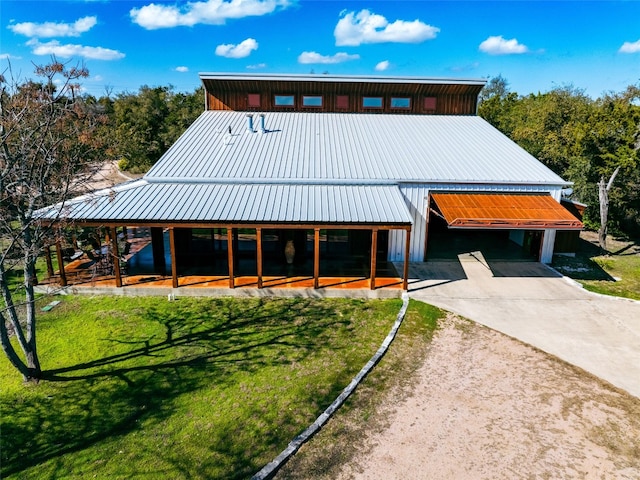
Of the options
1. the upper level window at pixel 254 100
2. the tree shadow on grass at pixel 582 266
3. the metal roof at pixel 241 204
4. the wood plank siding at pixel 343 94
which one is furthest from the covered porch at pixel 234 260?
the wood plank siding at pixel 343 94

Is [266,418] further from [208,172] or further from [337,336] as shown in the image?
[208,172]

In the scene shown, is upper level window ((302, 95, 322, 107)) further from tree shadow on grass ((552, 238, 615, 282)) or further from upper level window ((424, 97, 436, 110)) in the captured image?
tree shadow on grass ((552, 238, 615, 282))

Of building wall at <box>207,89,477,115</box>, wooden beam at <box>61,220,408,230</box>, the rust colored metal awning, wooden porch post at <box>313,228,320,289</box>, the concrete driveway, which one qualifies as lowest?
the concrete driveway

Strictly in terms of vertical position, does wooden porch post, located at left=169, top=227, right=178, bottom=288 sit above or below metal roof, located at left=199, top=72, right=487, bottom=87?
below

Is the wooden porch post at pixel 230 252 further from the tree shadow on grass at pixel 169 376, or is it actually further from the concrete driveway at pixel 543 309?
the concrete driveway at pixel 543 309

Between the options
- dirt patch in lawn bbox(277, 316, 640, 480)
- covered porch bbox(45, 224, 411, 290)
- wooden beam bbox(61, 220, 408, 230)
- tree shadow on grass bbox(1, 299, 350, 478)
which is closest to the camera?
dirt patch in lawn bbox(277, 316, 640, 480)

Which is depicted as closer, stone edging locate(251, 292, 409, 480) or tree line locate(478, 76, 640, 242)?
stone edging locate(251, 292, 409, 480)

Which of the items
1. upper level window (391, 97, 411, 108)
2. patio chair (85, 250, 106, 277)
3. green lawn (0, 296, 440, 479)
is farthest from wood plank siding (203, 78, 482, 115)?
green lawn (0, 296, 440, 479)

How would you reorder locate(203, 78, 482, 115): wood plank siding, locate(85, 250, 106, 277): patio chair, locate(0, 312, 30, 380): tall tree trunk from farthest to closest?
1. locate(203, 78, 482, 115): wood plank siding
2. locate(85, 250, 106, 277): patio chair
3. locate(0, 312, 30, 380): tall tree trunk
